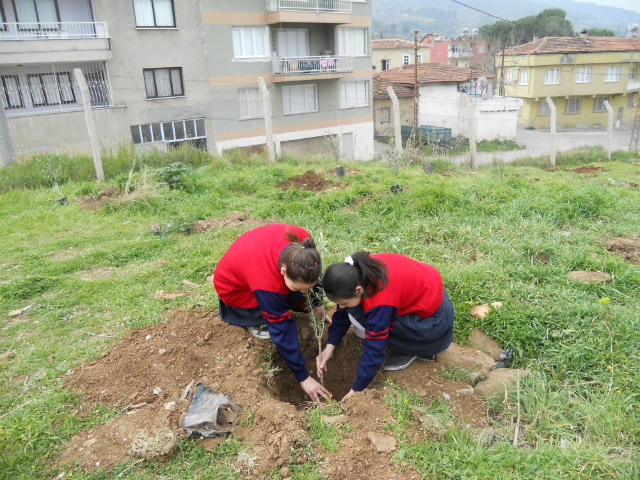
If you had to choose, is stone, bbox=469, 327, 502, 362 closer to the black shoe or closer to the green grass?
the green grass

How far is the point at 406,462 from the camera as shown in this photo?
7.40 feet

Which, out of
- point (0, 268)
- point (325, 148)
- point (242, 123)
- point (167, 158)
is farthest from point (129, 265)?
point (325, 148)

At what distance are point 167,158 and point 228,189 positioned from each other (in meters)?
2.28

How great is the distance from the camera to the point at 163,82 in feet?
60.3

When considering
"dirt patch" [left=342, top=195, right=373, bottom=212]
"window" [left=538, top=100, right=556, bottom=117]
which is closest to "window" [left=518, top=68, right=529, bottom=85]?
"window" [left=538, top=100, right=556, bottom=117]

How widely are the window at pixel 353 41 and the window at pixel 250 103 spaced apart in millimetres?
5309

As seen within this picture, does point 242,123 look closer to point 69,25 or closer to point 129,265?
point 69,25

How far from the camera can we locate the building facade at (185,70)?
622 inches

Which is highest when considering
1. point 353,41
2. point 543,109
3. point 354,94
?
point 353,41

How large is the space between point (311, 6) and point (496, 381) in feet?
69.8

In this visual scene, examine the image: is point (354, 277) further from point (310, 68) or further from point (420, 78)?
point (420, 78)

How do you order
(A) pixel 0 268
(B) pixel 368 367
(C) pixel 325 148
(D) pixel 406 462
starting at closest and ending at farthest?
(D) pixel 406 462, (B) pixel 368 367, (A) pixel 0 268, (C) pixel 325 148

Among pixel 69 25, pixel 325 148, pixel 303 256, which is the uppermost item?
pixel 69 25

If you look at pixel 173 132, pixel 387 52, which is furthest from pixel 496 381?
pixel 387 52
